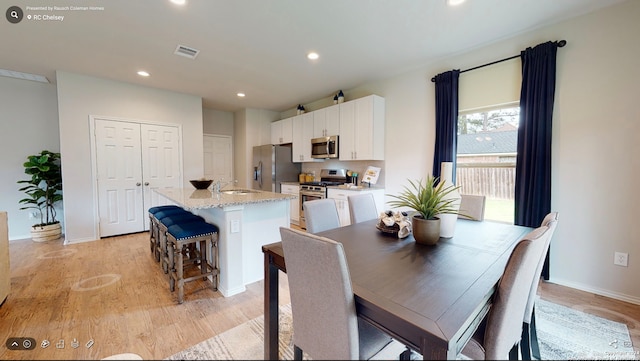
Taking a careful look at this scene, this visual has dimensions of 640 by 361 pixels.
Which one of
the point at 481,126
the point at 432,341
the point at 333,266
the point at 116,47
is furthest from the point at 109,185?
the point at 481,126

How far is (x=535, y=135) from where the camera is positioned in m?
2.45

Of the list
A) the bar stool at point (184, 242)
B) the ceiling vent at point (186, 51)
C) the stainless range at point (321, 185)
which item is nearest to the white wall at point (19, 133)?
the ceiling vent at point (186, 51)

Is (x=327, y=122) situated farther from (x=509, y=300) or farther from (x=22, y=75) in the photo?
(x=22, y=75)

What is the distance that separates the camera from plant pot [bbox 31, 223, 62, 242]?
375cm

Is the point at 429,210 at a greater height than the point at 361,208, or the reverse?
the point at 429,210

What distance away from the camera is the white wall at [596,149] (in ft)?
6.82

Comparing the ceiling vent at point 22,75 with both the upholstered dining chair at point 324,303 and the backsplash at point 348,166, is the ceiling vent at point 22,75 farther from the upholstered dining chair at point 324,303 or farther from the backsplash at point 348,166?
the upholstered dining chair at point 324,303

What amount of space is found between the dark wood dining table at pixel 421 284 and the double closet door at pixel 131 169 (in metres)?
4.08

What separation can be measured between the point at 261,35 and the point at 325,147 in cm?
228

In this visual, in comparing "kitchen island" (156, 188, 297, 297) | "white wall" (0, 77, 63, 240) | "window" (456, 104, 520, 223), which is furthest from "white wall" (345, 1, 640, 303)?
"white wall" (0, 77, 63, 240)

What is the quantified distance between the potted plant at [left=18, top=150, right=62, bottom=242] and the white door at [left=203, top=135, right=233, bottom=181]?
8.06 ft

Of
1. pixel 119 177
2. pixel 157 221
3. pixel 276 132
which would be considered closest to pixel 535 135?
pixel 157 221

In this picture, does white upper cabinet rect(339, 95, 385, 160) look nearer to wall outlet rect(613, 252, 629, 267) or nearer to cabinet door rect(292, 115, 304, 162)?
cabinet door rect(292, 115, 304, 162)

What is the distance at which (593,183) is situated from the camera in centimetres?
224
